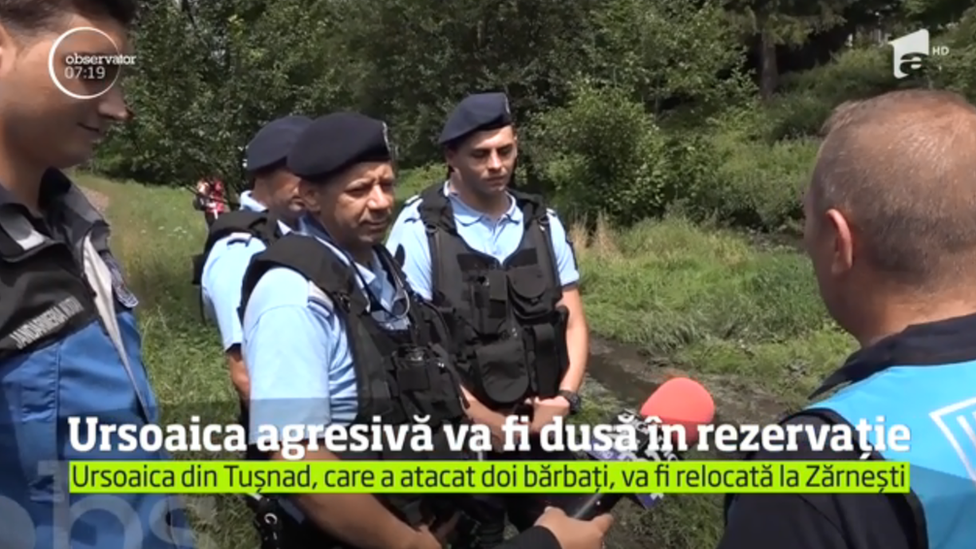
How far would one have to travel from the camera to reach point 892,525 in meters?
1.29

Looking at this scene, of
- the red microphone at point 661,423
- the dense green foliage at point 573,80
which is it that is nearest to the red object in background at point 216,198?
the dense green foliage at point 573,80

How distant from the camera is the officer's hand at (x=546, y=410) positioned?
10.8ft

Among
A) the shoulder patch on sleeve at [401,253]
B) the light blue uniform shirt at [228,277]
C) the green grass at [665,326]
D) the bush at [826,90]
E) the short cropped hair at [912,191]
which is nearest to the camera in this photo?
the short cropped hair at [912,191]

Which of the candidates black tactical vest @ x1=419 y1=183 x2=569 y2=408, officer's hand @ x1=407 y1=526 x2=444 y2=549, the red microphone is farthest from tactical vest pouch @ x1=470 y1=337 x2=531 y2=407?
the red microphone

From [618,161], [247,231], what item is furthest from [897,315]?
[618,161]

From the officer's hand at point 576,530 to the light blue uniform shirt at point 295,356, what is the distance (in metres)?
0.51

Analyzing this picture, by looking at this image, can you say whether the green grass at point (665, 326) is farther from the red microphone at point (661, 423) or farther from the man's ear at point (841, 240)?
the man's ear at point (841, 240)

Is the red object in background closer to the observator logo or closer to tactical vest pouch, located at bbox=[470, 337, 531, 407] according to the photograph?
tactical vest pouch, located at bbox=[470, 337, 531, 407]

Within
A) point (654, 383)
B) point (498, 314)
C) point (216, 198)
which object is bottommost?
point (654, 383)

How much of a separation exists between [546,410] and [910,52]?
58.2 feet

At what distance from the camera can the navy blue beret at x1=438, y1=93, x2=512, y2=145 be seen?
3.58m

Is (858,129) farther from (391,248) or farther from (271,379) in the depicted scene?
(391,248)

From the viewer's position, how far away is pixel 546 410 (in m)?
3.34

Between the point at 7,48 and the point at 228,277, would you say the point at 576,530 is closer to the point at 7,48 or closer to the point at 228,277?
the point at 7,48
